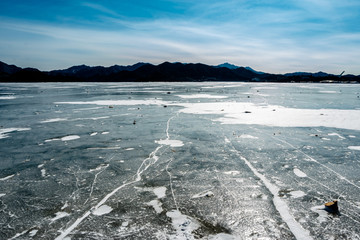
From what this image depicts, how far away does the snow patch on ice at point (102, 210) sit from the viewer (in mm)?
3857

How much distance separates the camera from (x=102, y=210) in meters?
3.95

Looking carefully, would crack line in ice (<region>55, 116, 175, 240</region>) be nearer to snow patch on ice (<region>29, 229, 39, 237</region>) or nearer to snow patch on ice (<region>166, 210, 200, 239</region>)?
snow patch on ice (<region>29, 229, 39, 237</region>)

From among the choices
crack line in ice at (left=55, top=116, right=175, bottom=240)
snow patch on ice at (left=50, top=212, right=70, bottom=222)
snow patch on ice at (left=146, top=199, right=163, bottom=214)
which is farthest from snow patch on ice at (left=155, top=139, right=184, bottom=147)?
snow patch on ice at (left=50, top=212, right=70, bottom=222)

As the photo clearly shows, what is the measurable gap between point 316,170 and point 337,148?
2524 millimetres

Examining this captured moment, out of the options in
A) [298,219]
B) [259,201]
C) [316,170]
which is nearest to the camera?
[298,219]

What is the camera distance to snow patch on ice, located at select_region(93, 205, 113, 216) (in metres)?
3.86

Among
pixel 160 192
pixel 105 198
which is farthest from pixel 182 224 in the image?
pixel 105 198

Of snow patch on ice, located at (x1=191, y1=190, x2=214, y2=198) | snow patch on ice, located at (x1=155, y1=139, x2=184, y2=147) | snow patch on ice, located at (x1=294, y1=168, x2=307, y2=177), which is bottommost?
snow patch on ice, located at (x1=191, y1=190, x2=214, y2=198)

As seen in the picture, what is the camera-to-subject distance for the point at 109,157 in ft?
21.8

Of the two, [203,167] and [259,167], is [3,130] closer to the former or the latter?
[203,167]

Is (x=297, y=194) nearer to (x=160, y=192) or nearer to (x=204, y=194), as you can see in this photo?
(x=204, y=194)

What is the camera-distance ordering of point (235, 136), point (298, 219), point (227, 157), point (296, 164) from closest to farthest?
point (298, 219), point (296, 164), point (227, 157), point (235, 136)

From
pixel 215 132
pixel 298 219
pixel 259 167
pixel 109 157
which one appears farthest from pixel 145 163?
pixel 215 132

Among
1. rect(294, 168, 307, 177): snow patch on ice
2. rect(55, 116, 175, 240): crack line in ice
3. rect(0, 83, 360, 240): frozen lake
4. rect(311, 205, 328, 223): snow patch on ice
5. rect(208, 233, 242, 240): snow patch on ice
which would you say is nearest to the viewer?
rect(208, 233, 242, 240): snow patch on ice
